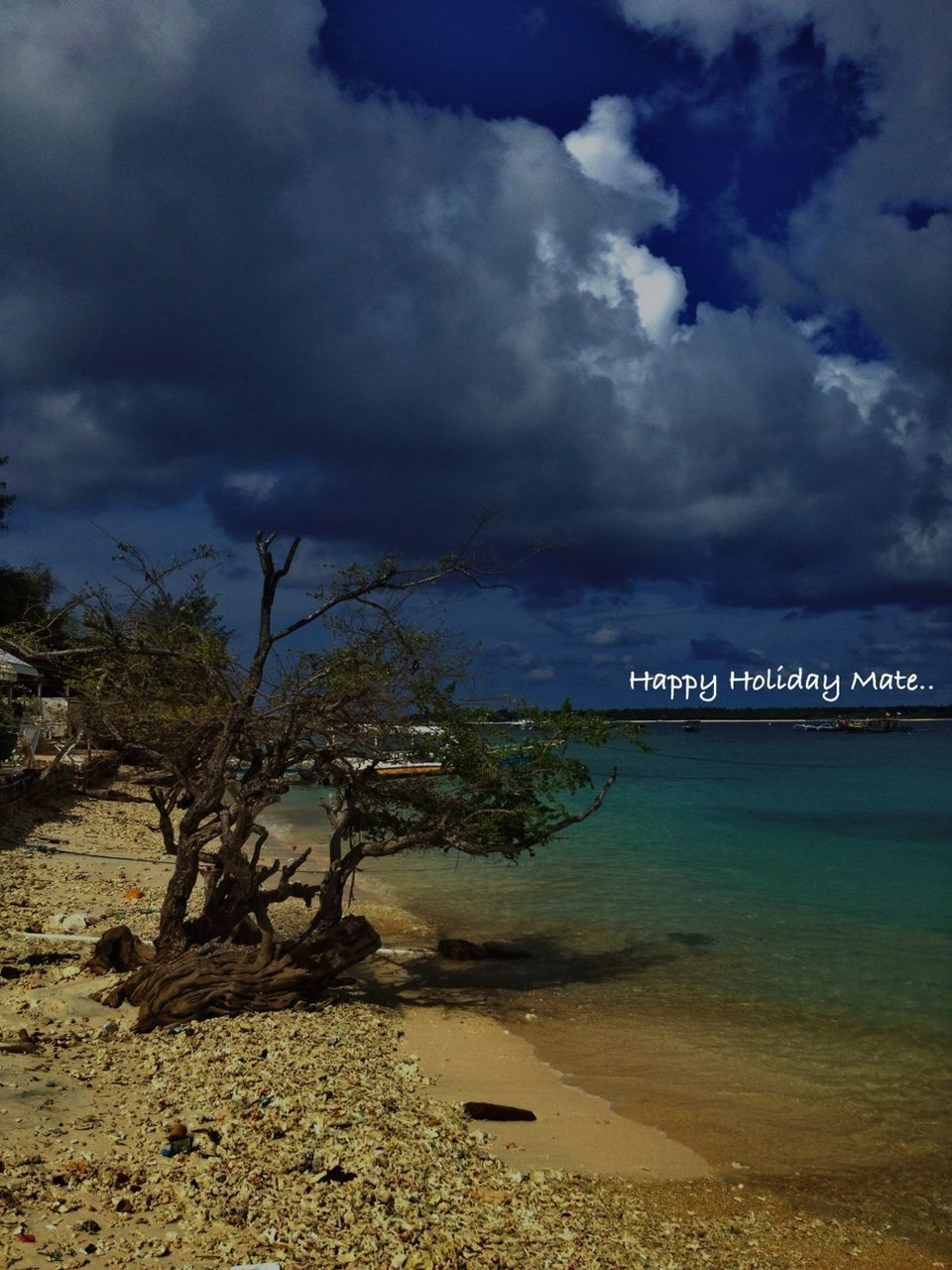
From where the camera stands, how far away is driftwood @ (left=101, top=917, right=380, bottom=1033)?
9.90 meters

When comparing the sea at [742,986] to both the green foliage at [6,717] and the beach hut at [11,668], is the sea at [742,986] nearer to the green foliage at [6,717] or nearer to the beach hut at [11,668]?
the green foliage at [6,717]

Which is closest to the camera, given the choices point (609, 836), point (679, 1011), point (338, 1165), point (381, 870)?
point (338, 1165)

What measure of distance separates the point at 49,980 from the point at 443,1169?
5972 millimetres

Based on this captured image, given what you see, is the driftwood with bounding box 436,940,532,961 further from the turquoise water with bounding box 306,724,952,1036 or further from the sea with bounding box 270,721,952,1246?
the turquoise water with bounding box 306,724,952,1036

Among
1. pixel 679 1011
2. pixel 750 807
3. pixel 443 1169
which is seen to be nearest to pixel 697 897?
pixel 679 1011

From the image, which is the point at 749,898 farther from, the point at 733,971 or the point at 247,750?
the point at 247,750

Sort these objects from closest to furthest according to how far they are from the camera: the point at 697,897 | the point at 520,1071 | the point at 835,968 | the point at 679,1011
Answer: the point at 520,1071
the point at 679,1011
the point at 835,968
the point at 697,897

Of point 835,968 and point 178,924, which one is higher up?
point 178,924

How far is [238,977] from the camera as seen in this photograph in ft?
34.0

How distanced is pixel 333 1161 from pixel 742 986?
9.65 m

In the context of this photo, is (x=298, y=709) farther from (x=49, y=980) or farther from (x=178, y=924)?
(x=49, y=980)

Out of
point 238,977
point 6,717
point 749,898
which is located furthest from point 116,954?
point 749,898

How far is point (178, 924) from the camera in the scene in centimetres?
1090

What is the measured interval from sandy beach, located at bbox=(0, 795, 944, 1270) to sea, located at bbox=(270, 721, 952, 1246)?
844mm
